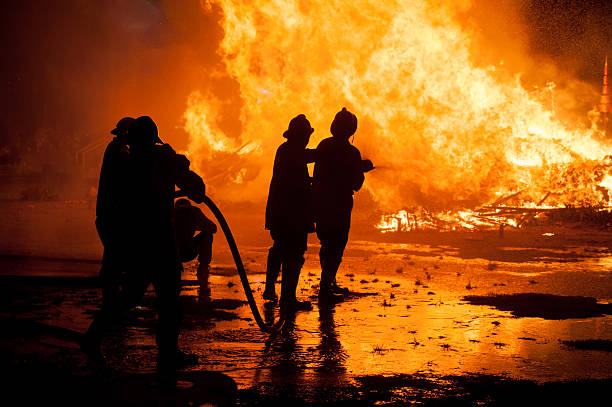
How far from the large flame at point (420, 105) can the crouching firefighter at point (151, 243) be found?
15.1m

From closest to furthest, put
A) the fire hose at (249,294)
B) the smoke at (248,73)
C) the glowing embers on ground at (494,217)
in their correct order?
the fire hose at (249,294) < the glowing embers on ground at (494,217) < the smoke at (248,73)

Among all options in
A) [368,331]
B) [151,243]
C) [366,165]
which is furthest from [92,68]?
[151,243]

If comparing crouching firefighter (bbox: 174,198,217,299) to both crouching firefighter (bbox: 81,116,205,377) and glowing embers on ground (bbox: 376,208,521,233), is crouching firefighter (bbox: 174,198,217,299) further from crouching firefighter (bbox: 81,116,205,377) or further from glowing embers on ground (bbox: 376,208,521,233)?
glowing embers on ground (bbox: 376,208,521,233)

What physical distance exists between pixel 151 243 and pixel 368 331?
2.44 m

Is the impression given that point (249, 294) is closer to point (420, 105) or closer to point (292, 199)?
point (292, 199)

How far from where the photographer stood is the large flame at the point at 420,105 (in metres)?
20.1

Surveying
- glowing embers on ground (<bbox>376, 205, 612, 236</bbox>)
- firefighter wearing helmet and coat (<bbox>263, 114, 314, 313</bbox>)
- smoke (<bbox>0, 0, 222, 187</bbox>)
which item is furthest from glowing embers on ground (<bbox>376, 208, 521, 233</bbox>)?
smoke (<bbox>0, 0, 222, 187</bbox>)

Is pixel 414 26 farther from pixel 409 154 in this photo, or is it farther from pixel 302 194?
pixel 302 194

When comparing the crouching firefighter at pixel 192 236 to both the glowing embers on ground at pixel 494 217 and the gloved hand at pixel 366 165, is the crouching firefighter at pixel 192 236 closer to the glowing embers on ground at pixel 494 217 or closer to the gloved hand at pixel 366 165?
the gloved hand at pixel 366 165

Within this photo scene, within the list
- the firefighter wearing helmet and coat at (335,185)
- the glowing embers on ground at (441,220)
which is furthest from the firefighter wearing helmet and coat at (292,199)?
the glowing embers on ground at (441,220)

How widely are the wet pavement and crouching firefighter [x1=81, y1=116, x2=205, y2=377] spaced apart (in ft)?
0.65

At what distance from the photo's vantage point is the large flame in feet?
65.9

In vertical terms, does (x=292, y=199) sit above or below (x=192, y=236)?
above

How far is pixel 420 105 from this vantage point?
20.1 metres
